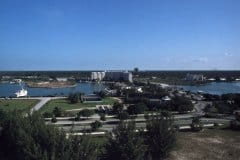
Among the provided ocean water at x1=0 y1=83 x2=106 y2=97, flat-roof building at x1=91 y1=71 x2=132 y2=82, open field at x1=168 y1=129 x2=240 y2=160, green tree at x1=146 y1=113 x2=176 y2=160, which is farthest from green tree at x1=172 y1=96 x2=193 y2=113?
Result: flat-roof building at x1=91 y1=71 x2=132 y2=82

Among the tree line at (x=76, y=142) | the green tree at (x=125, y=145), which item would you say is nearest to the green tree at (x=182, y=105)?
the tree line at (x=76, y=142)

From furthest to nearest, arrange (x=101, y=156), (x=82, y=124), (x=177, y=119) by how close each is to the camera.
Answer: (x=177, y=119)
(x=82, y=124)
(x=101, y=156)

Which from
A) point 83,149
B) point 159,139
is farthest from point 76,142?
point 159,139

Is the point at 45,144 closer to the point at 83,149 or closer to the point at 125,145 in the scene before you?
the point at 83,149

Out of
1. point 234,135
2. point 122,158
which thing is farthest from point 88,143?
point 234,135

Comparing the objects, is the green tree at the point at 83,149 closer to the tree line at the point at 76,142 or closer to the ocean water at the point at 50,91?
the tree line at the point at 76,142

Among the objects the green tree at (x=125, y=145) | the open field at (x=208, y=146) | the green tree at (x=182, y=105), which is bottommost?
the open field at (x=208, y=146)

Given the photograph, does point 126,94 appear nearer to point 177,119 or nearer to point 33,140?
point 177,119

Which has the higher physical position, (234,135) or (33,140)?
(33,140)
